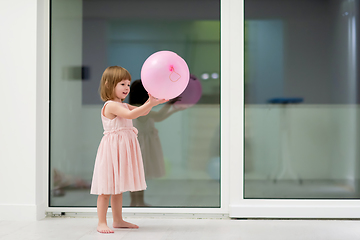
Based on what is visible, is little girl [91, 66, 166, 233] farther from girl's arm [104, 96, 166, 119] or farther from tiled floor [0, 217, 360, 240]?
tiled floor [0, 217, 360, 240]

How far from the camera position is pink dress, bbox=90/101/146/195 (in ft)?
6.43

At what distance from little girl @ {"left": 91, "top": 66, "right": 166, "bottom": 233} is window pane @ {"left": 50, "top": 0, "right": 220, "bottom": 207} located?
34 centimetres

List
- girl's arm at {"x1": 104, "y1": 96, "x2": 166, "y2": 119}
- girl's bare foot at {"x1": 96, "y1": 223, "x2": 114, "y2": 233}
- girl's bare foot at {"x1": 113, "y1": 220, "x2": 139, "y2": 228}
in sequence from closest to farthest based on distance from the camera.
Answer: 1. girl's arm at {"x1": 104, "y1": 96, "x2": 166, "y2": 119}
2. girl's bare foot at {"x1": 96, "y1": 223, "x2": 114, "y2": 233}
3. girl's bare foot at {"x1": 113, "y1": 220, "x2": 139, "y2": 228}

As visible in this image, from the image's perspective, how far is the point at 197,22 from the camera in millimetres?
2404

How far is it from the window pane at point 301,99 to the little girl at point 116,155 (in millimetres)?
836

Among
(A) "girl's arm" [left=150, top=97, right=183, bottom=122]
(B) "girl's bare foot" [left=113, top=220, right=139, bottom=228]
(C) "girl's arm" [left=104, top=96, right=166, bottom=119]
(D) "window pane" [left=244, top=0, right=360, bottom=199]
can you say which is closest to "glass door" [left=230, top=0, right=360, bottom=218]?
(D) "window pane" [left=244, top=0, right=360, bottom=199]

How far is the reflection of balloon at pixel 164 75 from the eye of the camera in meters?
1.75

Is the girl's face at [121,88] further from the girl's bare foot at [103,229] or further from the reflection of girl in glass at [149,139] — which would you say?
the girl's bare foot at [103,229]
